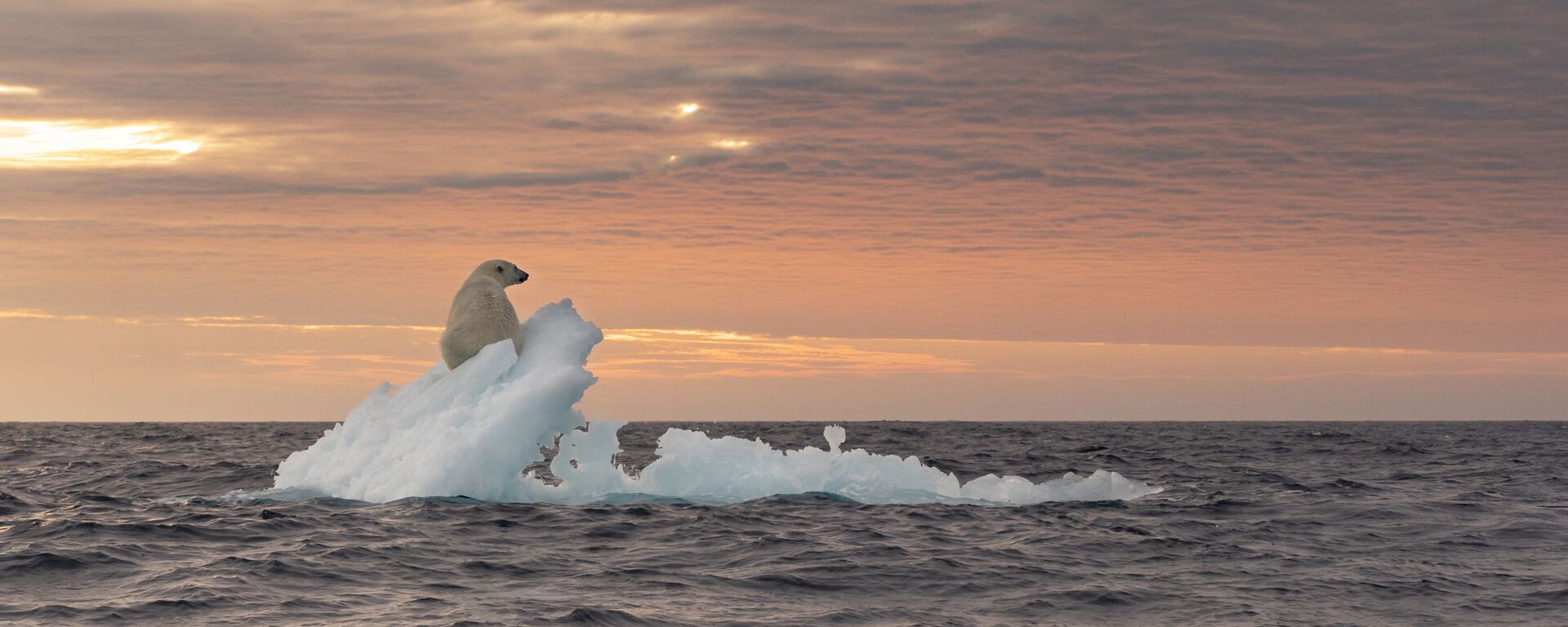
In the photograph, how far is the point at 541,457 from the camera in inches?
704

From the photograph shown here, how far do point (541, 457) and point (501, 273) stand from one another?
2.84 metres

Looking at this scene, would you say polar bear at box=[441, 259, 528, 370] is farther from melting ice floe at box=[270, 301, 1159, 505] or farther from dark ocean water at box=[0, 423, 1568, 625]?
dark ocean water at box=[0, 423, 1568, 625]

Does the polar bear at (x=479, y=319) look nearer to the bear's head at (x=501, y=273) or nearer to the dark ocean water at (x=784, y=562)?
the bear's head at (x=501, y=273)

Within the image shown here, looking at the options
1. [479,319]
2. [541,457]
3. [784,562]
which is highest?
[479,319]

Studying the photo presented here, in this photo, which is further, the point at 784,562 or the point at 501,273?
the point at 501,273

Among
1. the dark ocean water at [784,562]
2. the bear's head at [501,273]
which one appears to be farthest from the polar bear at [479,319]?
the dark ocean water at [784,562]

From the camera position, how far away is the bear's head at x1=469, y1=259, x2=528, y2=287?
18438mm

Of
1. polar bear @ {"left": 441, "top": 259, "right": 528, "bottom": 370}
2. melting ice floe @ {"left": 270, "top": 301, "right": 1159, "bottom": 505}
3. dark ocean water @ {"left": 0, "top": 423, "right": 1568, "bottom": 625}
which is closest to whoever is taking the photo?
dark ocean water @ {"left": 0, "top": 423, "right": 1568, "bottom": 625}

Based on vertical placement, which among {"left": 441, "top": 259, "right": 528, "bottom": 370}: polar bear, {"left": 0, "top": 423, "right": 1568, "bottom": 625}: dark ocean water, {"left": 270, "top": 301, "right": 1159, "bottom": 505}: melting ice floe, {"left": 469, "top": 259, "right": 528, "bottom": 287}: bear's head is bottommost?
{"left": 0, "top": 423, "right": 1568, "bottom": 625}: dark ocean water

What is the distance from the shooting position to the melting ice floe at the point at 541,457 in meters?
16.7

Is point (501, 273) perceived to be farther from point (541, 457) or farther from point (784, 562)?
point (784, 562)

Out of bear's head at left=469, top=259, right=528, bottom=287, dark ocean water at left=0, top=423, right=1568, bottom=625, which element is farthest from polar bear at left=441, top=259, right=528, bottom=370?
dark ocean water at left=0, top=423, right=1568, bottom=625

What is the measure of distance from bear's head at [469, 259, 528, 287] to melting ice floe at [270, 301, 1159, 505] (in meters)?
0.68

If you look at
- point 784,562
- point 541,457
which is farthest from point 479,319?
point 784,562
